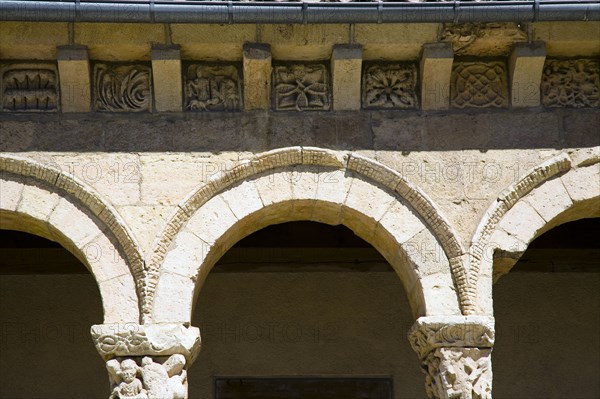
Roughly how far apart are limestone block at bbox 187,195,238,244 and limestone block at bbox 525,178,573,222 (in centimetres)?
183

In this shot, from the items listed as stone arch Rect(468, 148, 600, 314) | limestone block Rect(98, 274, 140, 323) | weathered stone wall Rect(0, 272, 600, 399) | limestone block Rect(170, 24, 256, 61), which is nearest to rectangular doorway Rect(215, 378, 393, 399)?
weathered stone wall Rect(0, 272, 600, 399)

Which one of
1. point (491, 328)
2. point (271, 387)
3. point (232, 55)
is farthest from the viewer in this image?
point (271, 387)

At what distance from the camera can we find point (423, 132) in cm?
799

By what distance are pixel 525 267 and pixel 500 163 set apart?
2190mm

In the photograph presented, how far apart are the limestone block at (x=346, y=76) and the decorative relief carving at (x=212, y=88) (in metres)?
0.61

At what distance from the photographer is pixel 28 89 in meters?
7.97

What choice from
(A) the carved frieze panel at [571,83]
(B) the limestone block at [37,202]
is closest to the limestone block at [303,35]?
(A) the carved frieze panel at [571,83]

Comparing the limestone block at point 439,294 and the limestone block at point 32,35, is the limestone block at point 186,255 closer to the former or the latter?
the limestone block at point 439,294

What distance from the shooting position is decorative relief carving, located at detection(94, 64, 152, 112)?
7.98 m

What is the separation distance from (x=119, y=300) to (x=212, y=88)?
1498 mm

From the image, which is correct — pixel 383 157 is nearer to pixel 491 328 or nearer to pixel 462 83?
pixel 462 83

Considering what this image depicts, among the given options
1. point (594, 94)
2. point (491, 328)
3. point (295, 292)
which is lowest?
point (491, 328)

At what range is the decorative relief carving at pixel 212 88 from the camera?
26.2 ft

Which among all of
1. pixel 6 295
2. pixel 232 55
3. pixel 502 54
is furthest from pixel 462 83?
pixel 6 295
